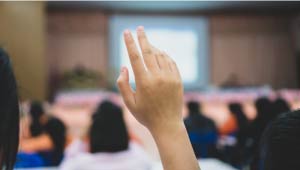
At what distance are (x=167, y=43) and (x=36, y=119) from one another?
6642 millimetres

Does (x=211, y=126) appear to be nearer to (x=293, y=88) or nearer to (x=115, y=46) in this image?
(x=115, y=46)

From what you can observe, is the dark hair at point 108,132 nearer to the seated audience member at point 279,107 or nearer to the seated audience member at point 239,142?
the seated audience member at point 239,142

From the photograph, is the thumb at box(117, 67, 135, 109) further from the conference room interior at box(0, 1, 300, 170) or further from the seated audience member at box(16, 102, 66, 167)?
the conference room interior at box(0, 1, 300, 170)

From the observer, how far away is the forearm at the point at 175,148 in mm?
612

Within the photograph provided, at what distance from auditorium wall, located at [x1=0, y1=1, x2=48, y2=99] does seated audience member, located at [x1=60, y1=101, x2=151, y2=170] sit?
5.40 metres

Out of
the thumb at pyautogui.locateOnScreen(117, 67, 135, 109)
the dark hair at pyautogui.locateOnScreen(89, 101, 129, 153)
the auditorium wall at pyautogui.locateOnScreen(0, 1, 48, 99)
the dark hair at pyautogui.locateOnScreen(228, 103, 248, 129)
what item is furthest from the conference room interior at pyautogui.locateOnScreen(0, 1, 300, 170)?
the thumb at pyautogui.locateOnScreen(117, 67, 135, 109)

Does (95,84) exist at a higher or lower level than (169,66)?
lower

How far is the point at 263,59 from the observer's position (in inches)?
384

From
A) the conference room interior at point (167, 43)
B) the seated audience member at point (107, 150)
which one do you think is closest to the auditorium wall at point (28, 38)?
the conference room interior at point (167, 43)

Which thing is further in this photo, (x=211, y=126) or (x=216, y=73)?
(x=216, y=73)

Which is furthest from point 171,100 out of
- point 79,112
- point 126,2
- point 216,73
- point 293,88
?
point 293,88

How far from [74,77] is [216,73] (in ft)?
10.8

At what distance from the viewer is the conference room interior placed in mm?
7523

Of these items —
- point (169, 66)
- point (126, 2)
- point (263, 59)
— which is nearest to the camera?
point (169, 66)
